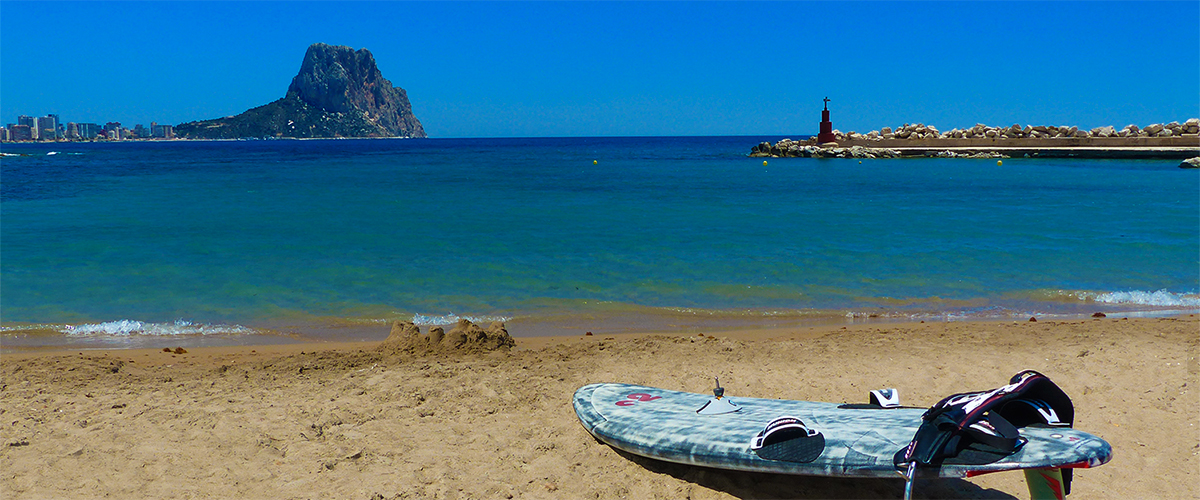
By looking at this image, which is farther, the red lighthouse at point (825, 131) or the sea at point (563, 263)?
the red lighthouse at point (825, 131)

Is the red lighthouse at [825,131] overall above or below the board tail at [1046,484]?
above

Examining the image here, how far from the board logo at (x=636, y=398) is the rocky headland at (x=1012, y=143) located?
48.1 meters

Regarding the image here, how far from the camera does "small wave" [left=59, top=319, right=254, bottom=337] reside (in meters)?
7.51

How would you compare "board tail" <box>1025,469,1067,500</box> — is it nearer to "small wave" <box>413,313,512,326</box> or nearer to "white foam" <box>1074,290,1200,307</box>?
"small wave" <box>413,313,512,326</box>

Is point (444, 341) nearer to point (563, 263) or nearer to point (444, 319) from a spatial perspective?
point (444, 319)

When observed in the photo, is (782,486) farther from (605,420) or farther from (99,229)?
(99,229)

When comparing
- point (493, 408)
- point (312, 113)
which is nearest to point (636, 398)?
point (493, 408)

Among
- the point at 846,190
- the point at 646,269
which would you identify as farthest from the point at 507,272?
the point at 846,190

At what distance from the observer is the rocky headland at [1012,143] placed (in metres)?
45.8

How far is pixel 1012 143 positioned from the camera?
50469mm

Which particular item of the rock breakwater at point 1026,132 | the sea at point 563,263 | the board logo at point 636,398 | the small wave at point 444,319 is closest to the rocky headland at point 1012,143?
the rock breakwater at point 1026,132

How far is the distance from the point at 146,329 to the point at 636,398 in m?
5.83

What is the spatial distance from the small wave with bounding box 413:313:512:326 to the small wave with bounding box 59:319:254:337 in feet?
5.54

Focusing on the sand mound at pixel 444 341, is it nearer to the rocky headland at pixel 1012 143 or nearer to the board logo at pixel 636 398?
the board logo at pixel 636 398
